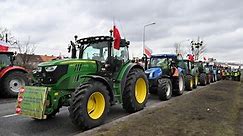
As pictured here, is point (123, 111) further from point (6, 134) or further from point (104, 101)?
point (6, 134)

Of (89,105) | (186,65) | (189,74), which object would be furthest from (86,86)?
(186,65)

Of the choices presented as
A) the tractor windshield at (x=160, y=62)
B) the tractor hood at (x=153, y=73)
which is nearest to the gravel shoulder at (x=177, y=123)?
the tractor hood at (x=153, y=73)

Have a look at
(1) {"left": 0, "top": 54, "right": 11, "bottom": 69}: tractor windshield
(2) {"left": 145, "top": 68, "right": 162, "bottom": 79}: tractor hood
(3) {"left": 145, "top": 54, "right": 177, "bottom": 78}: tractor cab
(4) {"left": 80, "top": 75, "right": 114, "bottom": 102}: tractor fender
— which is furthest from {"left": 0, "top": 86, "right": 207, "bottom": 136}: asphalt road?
(3) {"left": 145, "top": 54, "right": 177, "bottom": 78}: tractor cab

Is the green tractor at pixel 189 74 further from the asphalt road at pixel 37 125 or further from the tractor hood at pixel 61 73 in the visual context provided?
the tractor hood at pixel 61 73

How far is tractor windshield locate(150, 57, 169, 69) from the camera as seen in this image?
1327cm

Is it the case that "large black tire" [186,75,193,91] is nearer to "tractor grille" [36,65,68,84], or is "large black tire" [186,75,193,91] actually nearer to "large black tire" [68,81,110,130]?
"large black tire" [68,81,110,130]

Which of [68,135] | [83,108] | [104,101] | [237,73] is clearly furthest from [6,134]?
[237,73]

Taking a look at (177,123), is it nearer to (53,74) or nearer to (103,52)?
(103,52)

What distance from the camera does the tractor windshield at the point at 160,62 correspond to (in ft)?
43.5

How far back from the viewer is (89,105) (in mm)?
6430

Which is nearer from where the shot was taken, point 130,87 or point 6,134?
point 6,134

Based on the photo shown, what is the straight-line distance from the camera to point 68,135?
5.82 m

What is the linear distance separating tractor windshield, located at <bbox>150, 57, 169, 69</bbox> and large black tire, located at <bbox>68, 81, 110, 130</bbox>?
697cm

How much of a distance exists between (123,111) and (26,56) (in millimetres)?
32708
